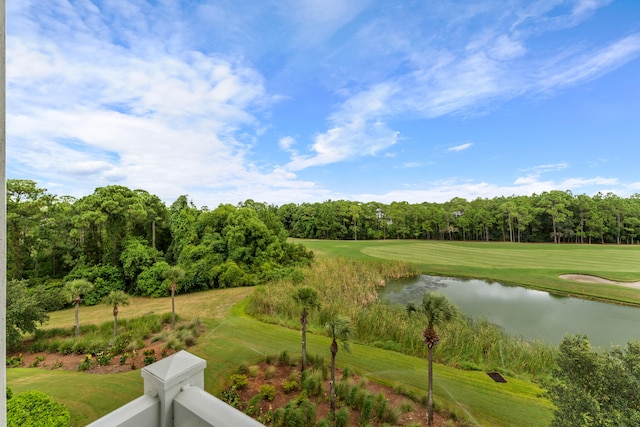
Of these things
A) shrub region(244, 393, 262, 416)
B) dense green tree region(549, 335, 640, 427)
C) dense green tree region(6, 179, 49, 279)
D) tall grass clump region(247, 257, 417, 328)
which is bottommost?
shrub region(244, 393, 262, 416)

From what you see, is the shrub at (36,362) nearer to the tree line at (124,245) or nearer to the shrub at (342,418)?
the tree line at (124,245)

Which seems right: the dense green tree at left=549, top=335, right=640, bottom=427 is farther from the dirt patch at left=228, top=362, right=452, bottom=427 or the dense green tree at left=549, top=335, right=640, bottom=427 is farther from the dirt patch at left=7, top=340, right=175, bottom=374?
the dirt patch at left=7, top=340, right=175, bottom=374

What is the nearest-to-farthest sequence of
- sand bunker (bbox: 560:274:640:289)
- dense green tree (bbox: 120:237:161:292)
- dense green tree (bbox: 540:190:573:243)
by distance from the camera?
sand bunker (bbox: 560:274:640:289) < dense green tree (bbox: 120:237:161:292) < dense green tree (bbox: 540:190:573:243)

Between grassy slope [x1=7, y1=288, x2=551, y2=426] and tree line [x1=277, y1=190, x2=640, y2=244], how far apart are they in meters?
31.1

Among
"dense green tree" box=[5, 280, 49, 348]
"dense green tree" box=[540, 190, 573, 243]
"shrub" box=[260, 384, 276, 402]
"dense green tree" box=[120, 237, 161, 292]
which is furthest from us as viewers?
"dense green tree" box=[540, 190, 573, 243]

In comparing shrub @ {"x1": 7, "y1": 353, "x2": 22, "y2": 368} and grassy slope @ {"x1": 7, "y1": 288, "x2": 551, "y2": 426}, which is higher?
grassy slope @ {"x1": 7, "y1": 288, "x2": 551, "y2": 426}

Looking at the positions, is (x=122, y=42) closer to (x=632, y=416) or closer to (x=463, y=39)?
(x=632, y=416)

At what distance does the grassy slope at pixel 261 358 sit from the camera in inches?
234

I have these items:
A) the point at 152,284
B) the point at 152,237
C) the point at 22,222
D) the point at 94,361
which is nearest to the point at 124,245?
the point at 152,237

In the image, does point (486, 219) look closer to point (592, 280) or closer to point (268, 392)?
point (592, 280)

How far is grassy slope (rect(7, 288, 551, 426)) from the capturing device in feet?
19.5

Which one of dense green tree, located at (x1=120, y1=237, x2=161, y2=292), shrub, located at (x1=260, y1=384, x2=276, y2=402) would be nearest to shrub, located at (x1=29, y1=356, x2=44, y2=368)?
shrub, located at (x1=260, y1=384, x2=276, y2=402)

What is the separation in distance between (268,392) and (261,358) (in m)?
1.75

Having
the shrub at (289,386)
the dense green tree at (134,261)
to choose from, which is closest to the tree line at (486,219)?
the dense green tree at (134,261)
